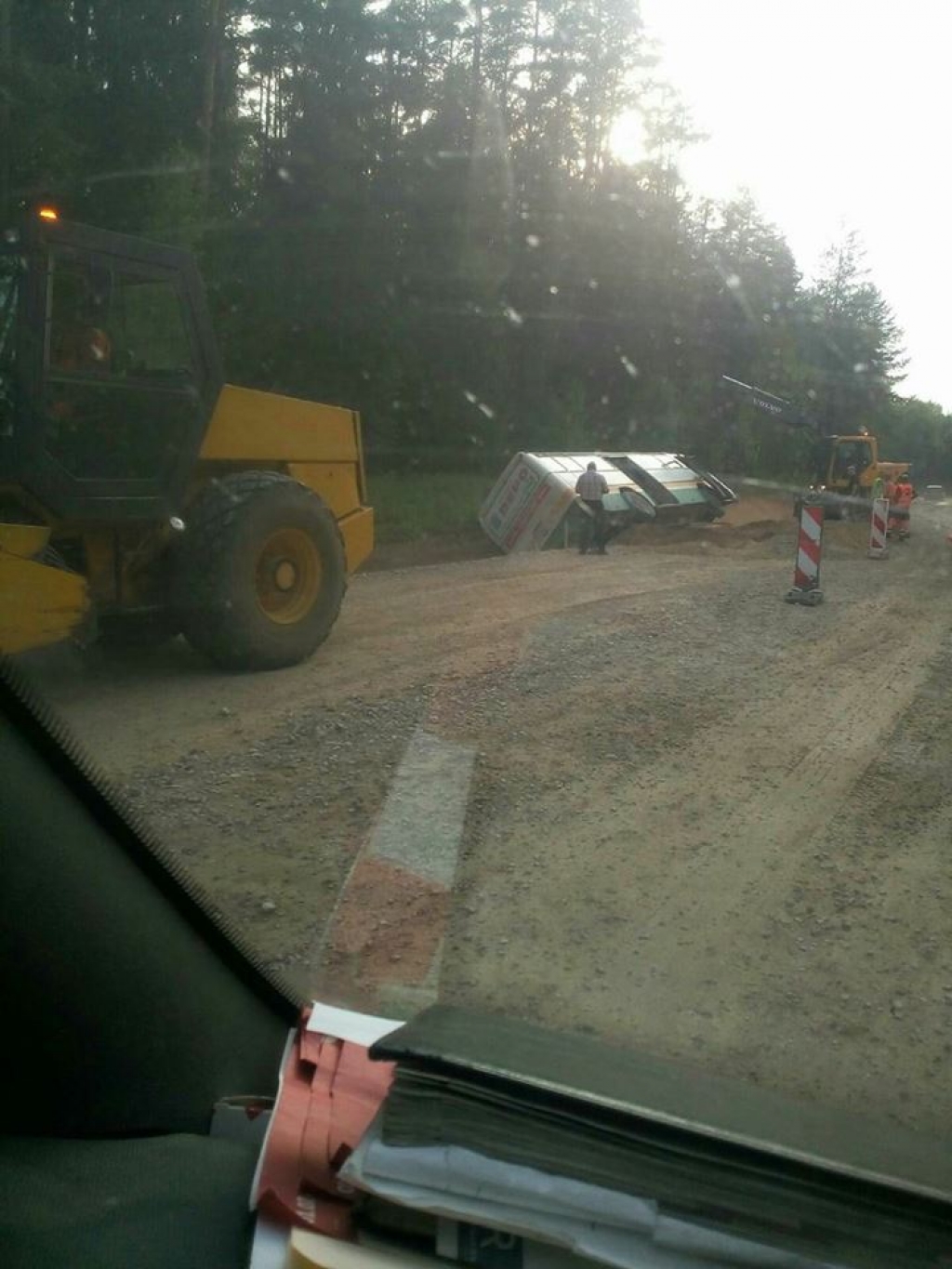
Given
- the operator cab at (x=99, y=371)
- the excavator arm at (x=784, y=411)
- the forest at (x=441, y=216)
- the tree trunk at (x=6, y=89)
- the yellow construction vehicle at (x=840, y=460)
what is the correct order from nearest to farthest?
the operator cab at (x=99, y=371)
the tree trunk at (x=6, y=89)
the forest at (x=441, y=216)
the yellow construction vehicle at (x=840, y=460)
the excavator arm at (x=784, y=411)

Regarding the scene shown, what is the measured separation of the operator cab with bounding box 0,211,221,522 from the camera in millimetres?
7227

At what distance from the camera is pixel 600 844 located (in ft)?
18.4

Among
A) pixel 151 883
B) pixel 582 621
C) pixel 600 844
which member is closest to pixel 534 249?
pixel 582 621

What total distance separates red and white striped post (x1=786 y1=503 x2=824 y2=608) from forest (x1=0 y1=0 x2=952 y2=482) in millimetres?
7638

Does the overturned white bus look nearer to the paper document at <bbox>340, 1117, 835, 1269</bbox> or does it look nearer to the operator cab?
the operator cab

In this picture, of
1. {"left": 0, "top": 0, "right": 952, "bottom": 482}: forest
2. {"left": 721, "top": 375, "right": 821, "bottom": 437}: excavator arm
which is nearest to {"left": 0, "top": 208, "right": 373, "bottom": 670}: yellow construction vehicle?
{"left": 0, "top": 0, "right": 952, "bottom": 482}: forest

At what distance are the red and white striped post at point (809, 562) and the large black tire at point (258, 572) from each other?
5.47 m

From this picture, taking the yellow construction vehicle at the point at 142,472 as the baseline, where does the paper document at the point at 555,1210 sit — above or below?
below

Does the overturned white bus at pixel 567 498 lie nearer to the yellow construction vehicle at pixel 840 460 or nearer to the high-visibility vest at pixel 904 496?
the high-visibility vest at pixel 904 496

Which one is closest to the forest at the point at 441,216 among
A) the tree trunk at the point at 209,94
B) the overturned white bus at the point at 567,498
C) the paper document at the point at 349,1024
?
the tree trunk at the point at 209,94

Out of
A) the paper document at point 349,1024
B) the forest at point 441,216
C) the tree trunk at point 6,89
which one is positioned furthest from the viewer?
the forest at point 441,216

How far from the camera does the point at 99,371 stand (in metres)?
7.62

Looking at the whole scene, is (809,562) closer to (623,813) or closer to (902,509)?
(623,813)

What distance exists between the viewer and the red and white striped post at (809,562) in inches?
508
